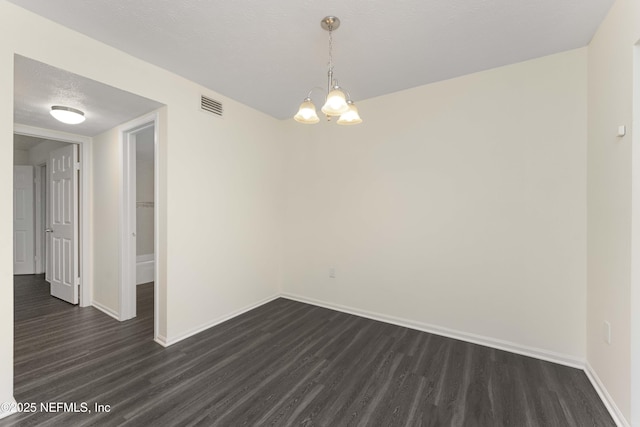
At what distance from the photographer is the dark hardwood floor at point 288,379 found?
167 centimetres

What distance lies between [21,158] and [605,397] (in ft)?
29.1

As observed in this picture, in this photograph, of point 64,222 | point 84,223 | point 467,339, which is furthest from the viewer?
point 64,222

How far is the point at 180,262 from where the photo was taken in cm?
270

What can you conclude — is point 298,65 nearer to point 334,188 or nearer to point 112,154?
point 334,188

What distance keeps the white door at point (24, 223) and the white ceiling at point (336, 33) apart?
5152 millimetres

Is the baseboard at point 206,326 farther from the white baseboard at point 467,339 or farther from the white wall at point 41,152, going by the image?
the white wall at point 41,152

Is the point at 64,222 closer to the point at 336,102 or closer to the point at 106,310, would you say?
the point at 106,310

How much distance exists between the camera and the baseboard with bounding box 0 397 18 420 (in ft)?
5.39

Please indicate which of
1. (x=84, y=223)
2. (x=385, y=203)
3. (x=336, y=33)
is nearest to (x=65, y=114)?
(x=84, y=223)

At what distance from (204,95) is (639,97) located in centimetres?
342

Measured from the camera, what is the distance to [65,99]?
2.40 meters

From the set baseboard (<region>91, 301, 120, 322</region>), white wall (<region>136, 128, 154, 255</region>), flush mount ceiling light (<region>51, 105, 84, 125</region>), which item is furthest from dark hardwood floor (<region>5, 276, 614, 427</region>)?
white wall (<region>136, 128, 154, 255</region>)

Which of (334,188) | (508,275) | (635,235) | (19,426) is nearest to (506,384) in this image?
(508,275)

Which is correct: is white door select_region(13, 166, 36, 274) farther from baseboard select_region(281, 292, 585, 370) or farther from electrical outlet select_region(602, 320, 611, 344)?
electrical outlet select_region(602, 320, 611, 344)
